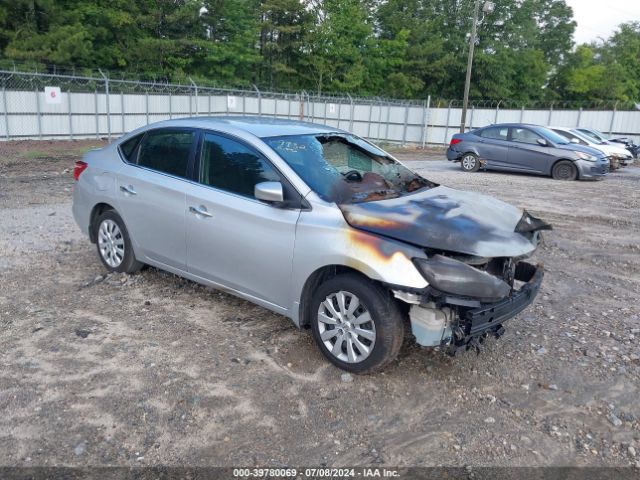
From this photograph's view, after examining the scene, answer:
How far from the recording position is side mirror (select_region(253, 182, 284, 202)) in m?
4.00

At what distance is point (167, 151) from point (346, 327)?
98.6 inches

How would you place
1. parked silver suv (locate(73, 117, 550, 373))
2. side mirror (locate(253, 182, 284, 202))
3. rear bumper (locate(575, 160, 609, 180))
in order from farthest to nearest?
1. rear bumper (locate(575, 160, 609, 180))
2. side mirror (locate(253, 182, 284, 202))
3. parked silver suv (locate(73, 117, 550, 373))

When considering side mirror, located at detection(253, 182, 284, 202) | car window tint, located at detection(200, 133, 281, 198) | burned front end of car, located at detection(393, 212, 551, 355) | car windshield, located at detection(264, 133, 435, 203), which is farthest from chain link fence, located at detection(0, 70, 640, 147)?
burned front end of car, located at detection(393, 212, 551, 355)

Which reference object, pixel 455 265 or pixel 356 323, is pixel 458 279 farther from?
pixel 356 323

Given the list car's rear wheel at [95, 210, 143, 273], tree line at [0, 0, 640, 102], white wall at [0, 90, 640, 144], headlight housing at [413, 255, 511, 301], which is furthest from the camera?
tree line at [0, 0, 640, 102]

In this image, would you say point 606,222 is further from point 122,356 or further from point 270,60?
point 270,60

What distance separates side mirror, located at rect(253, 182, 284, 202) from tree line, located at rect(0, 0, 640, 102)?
1130 inches

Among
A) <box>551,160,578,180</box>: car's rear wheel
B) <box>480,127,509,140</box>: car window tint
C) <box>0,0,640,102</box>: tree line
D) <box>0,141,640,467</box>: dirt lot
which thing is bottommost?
<box>0,141,640,467</box>: dirt lot

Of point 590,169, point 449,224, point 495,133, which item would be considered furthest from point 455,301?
point 495,133

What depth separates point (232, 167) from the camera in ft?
15.1

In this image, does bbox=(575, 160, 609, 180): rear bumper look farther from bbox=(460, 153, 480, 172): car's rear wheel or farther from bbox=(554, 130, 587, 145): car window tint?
bbox=(460, 153, 480, 172): car's rear wheel

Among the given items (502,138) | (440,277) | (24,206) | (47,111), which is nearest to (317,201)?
(440,277)

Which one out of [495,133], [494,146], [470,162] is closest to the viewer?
[494,146]

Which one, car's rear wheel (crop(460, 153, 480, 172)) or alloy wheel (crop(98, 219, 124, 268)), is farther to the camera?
car's rear wheel (crop(460, 153, 480, 172))
